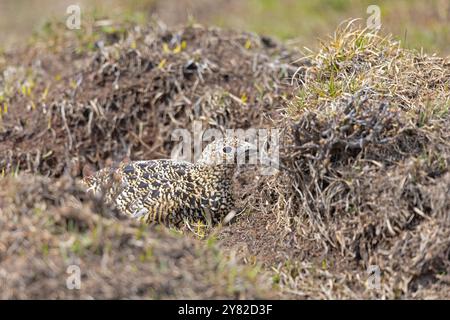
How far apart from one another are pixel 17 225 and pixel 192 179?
199 cm

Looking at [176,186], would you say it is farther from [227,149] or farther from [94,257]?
[94,257]

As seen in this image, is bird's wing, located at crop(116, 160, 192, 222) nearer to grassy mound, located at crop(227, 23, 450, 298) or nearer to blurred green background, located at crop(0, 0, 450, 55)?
grassy mound, located at crop(227, 23, 450, 298)

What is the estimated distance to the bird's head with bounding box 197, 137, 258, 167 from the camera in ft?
20.8

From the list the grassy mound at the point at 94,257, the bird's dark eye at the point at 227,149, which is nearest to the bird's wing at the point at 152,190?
the bird's dark eye at the point at 227,149

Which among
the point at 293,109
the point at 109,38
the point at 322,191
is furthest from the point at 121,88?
the point at 322,191

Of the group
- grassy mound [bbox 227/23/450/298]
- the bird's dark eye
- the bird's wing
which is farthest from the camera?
the bird's dark eye

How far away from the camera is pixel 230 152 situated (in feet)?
20.7

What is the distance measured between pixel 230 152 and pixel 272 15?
5563 millimetres

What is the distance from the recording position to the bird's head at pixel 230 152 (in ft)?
20.8

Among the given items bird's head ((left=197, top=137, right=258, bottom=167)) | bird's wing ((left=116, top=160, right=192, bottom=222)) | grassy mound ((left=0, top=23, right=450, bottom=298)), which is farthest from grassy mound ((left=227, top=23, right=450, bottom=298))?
bird's wing ((left=116, top=160, right=192, bottom=222))

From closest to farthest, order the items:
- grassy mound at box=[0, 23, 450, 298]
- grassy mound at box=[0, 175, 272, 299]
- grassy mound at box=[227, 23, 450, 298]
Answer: grassy mound at box=[0, 175, 272, 299] < grassy mound at box=[0, 23, 450, 298] < grassy mound at box=[227, 23, 450, 298]

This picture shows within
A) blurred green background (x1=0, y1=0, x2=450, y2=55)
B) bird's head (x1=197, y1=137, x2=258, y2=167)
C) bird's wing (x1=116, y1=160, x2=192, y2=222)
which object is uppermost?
blurred green background (x1=0, y1=0, x2=450, y2=55)

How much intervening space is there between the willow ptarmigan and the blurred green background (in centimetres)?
304

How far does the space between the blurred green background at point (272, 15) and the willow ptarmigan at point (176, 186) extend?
120 inches
